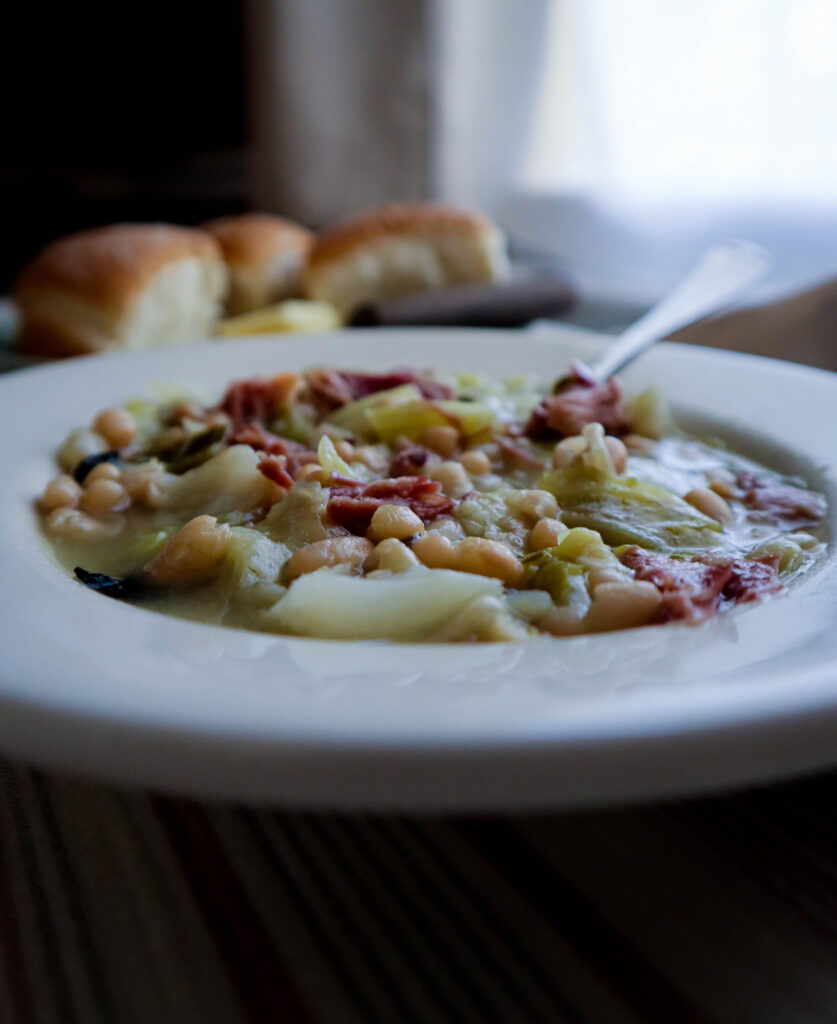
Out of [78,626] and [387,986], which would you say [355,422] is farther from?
[387,986]

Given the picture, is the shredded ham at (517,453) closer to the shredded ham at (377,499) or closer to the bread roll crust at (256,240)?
the shredded ham at (377,499)

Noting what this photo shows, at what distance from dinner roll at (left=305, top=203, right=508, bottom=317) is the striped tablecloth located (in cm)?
291

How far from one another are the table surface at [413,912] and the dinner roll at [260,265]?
114 inches

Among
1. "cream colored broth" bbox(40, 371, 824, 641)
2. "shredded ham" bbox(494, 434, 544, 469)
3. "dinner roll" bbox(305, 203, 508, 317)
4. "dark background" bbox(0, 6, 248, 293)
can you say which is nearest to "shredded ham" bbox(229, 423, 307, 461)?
"cream colored broth" bbox(40, 371, 824, 641)

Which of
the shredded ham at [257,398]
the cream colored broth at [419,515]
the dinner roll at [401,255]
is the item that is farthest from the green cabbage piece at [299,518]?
the dinner roll at [401,255]

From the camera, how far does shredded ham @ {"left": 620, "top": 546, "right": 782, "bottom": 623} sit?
44.8 inches

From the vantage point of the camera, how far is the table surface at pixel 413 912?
0.80m

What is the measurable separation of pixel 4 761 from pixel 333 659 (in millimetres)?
439

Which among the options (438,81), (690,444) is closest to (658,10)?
(438,81)

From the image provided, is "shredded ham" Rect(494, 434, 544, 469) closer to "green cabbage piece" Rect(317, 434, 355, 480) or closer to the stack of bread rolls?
"green cabbage piece" Rect(317, 434, 355, 480)

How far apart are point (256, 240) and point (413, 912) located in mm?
3235

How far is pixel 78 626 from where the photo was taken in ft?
3.34

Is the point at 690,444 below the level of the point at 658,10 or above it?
below

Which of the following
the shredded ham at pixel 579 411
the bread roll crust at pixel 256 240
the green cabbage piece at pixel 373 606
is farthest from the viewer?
the bread roll crust at pixel 256 240
